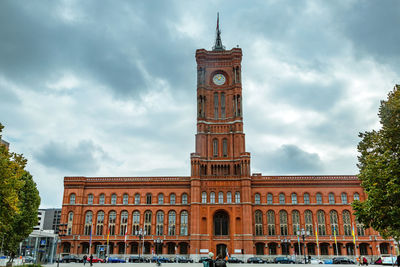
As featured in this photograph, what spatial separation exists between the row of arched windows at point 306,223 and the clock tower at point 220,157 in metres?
4.66

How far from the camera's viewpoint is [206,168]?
75.7 meters

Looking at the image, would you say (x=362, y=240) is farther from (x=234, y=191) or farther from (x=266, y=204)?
(x=234, y=191)

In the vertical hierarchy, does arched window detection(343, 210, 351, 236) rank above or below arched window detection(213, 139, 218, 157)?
below

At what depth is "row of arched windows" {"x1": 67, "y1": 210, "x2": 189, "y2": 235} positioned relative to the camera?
7200 centimetres

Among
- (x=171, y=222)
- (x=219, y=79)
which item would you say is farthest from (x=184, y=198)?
(x=219, y=79)

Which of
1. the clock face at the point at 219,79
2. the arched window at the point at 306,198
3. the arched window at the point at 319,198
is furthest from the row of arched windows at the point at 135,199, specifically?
the clock face at the point at 219,79

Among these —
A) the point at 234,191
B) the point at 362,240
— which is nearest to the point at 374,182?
the point at 234,191

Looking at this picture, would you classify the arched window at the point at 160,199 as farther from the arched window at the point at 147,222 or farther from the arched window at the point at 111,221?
the arched window at the point at 111,221

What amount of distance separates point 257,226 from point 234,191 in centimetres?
895

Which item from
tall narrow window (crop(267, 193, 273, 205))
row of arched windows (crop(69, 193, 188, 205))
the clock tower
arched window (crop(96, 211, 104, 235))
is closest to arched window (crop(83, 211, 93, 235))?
arched window (crop(96, 211, 104, 235))

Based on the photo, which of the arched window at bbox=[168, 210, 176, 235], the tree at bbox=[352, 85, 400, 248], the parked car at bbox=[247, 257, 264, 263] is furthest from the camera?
the arched window at bbox=[168, 210, 176, 235]

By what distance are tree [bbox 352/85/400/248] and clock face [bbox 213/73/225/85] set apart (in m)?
61.0

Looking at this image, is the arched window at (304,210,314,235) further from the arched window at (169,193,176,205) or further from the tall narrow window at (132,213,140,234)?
the tall narrow window at (132,213,140,234)

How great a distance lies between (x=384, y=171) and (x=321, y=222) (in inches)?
2043
